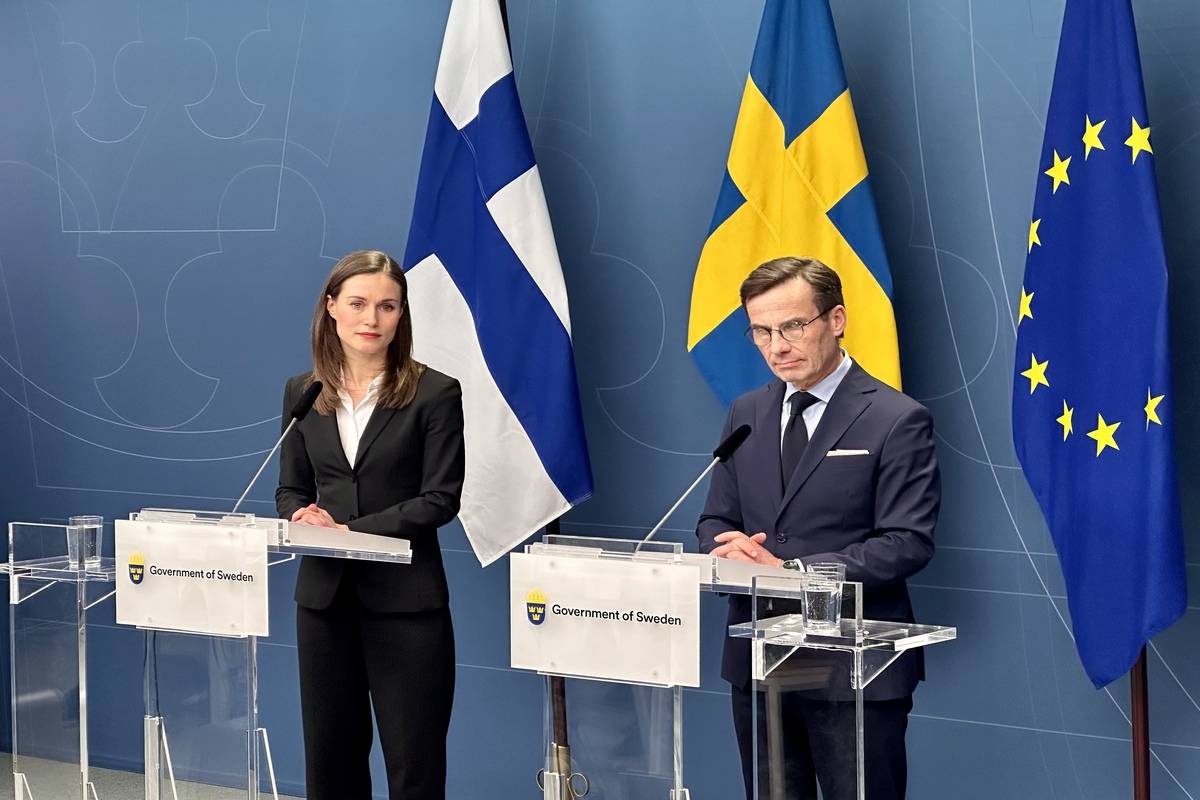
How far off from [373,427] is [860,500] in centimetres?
106

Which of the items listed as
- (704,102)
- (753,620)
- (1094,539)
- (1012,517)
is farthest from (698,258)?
(753,620)

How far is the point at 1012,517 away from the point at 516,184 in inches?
65.9

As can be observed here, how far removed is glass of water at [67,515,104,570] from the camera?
2.91 m

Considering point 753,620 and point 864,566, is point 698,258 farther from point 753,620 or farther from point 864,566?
point 753,620

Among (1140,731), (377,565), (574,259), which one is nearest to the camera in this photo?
(377,565)

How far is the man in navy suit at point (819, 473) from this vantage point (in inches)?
100

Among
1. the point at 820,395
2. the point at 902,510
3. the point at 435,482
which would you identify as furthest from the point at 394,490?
the point at 902,510

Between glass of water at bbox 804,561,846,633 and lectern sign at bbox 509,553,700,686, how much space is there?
19 cm

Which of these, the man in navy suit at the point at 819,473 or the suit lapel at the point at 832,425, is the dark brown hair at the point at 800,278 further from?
the suit lapel at the point at 832,425

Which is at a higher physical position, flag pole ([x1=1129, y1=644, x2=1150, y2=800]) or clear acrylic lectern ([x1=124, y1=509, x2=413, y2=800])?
clear acrylic lectern ([x1=124, y1=509, x2=413, y2=800])

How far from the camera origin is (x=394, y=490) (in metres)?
2.96

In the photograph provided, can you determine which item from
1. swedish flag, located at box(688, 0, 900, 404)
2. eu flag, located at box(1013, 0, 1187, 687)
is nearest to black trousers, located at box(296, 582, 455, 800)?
swedish flag, located at box(688, 0, 900, 404)

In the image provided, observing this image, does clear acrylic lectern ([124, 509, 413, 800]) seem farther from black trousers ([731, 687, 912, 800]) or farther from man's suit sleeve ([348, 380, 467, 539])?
black trousers ([731, 687, 912, 800])

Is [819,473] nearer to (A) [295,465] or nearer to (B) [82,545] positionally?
(A) [295,465]
